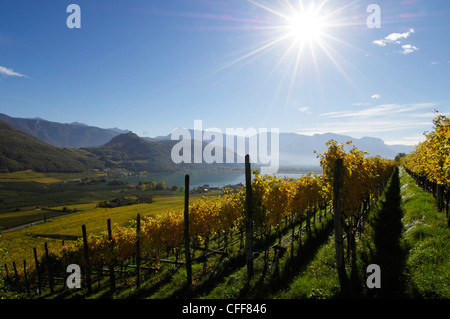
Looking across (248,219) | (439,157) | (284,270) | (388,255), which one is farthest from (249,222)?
(439,157)

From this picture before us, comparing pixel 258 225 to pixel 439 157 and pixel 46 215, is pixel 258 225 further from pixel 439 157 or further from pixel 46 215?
pixel 46 215

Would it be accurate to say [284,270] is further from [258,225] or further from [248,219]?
[248,219]

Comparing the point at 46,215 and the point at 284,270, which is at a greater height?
the point at 284,270

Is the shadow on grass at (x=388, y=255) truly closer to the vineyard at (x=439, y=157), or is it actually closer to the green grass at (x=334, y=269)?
the green grass at (x=334, y=269)

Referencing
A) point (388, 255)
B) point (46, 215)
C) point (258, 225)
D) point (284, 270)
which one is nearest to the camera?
point (388, 255)

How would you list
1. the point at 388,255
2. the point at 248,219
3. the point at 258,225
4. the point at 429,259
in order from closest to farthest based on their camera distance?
Answer: the point at 429,259 → the point at 388,255 → the point at 248,219 → the point at 258,225

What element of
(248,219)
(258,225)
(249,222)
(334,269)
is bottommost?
(334,269)

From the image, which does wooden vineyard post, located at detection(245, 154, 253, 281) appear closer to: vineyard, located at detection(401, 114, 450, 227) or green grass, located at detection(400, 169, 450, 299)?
green grass, located at detection(400, 169, 450, 299)

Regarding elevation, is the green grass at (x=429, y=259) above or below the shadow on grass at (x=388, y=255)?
above

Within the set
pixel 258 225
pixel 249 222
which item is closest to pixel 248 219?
pixel 249 222

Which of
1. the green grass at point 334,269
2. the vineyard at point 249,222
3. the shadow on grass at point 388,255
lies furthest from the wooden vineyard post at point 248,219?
the shadow on grass at point 388,255

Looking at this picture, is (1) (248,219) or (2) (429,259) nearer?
(2) (429,259)

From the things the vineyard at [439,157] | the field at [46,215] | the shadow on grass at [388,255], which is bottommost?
the field at [46,215]

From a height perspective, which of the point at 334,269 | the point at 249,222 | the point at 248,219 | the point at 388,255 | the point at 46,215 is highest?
the point at 248,219
